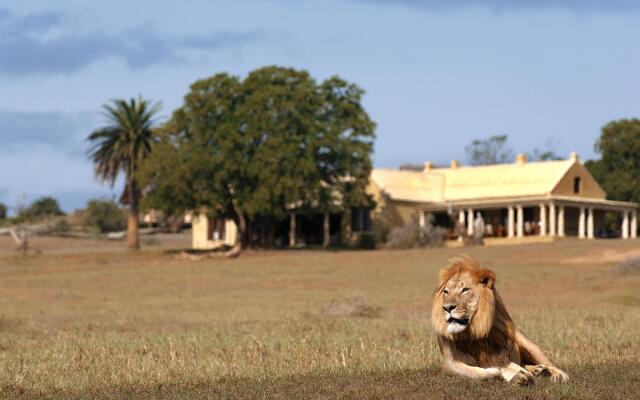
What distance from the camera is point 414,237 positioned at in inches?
2638

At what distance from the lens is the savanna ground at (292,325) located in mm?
14438

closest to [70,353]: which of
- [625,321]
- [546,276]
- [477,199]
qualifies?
[625,321]

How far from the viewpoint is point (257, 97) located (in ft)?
218

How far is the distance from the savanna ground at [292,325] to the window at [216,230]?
20.5 meters

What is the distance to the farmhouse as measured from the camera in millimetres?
70438

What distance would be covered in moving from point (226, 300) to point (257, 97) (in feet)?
91.3

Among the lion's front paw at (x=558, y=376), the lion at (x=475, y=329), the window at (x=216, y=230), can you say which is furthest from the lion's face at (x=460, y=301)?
the window at (x=216, y=230)

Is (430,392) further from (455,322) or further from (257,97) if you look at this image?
(257,97)

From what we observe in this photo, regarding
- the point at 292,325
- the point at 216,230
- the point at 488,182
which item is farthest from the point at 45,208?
the point at 292,325

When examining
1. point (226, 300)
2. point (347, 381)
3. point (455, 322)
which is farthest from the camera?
point (226, 300)

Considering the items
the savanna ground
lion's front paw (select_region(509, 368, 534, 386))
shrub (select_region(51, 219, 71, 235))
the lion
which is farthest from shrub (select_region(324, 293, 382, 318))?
shrub (select_region(51, 219, 71, 235))

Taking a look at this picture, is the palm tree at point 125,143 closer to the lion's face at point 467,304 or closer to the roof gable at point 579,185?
the roof gable at point 579,185

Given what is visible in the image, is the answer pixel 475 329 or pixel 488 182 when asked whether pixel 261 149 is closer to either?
pixel 488 182

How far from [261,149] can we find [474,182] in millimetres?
16326
